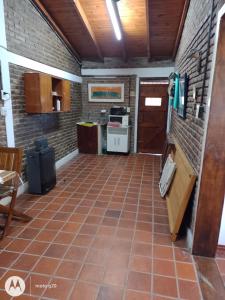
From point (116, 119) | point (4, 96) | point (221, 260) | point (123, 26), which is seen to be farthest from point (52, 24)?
point (221, 260)

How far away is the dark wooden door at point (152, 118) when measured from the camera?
6.17 metres

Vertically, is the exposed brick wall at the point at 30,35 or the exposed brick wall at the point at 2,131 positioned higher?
the exposed brick wall at the point at 30,35

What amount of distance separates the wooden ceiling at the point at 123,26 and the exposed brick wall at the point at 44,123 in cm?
128

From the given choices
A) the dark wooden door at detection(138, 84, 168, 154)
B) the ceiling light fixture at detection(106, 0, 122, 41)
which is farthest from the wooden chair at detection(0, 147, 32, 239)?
the dark wooden door at detection(138, 84, 168, 154)

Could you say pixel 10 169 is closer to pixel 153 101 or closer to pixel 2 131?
pixel 2 131

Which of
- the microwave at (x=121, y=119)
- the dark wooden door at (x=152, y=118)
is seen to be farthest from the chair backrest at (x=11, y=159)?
the dark wooden door at (x=152, y=118)

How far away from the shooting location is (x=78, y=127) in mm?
6215

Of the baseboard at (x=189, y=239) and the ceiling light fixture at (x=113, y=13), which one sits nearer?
the baseboard at (x=189, y=239)

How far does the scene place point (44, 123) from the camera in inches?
168

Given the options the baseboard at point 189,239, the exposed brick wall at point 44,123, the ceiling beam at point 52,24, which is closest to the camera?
the baseboard at point 189,239

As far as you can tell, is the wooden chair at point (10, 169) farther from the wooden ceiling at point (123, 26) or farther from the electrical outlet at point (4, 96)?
the wooden ceiling at point (123, 26)

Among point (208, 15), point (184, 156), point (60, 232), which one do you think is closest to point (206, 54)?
point (208, 15)

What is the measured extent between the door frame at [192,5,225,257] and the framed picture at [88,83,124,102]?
465 centimetres

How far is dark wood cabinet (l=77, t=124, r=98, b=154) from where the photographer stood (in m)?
6.15
